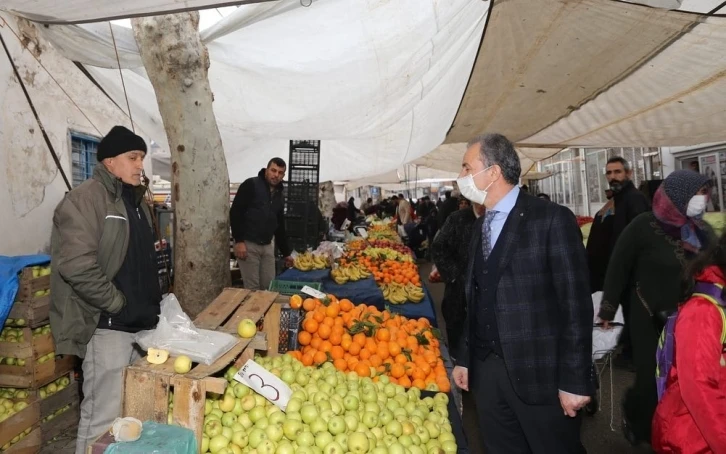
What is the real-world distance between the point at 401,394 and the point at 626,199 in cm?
342

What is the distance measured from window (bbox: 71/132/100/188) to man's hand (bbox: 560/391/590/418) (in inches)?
262

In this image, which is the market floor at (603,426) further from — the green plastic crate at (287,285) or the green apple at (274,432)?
the green plastic crate at (287,285)

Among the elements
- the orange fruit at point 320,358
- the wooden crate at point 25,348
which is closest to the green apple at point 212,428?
the orange fruit at point 320,358

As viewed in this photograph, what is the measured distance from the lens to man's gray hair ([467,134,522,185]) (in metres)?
2.31

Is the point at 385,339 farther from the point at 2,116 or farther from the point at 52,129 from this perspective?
the point at 52,129

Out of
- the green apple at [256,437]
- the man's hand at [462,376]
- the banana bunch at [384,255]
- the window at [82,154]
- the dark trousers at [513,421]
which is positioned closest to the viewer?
the green apple at [256,437]

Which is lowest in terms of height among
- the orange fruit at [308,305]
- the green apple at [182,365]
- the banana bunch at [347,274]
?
the green apple at [182,365]

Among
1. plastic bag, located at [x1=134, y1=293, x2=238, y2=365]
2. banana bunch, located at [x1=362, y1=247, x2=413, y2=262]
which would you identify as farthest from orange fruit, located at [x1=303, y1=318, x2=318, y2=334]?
banana bunch, located at [x1=362, y1=247, x2=413, y2=262]

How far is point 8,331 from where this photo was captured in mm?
3766

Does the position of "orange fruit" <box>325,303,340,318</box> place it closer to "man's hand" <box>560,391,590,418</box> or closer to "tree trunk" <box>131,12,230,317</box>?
"tree trunk" <box>131,12,230,317</box>

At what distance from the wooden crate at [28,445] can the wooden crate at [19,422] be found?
7cm

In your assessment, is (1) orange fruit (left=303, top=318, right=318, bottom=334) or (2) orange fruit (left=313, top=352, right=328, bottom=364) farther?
(1) orange fruit (left=303, top=318, right=318, bottom=334)

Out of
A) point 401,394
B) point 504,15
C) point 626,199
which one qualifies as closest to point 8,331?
point 401,394

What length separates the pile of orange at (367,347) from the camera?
3.26 meters
